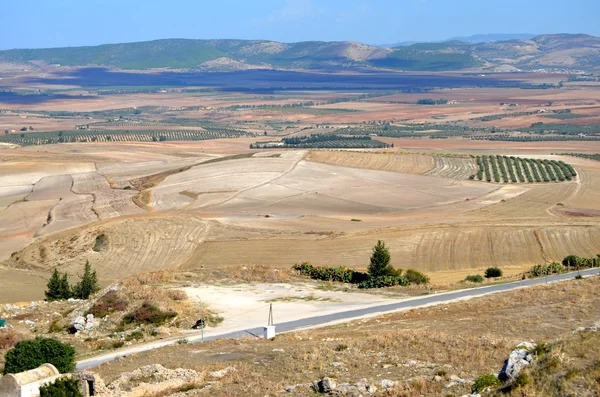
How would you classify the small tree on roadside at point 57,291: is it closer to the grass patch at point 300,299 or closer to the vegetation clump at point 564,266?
the grass patch at point 300,299

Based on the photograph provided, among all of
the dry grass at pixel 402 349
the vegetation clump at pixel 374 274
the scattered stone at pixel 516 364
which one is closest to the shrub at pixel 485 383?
the scattered stone at pixel 516 364

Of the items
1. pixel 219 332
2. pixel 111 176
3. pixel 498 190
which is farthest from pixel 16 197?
pixel 219 332

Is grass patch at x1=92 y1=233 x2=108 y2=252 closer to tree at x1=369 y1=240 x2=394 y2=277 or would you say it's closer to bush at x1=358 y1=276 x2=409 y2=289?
tree at x1=369 y1=240 x2=394 y2=277

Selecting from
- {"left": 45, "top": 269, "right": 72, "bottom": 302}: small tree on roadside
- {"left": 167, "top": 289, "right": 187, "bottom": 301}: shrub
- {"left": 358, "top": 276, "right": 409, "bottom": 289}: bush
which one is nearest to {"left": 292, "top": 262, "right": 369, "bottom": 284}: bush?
{"left": 358, "top": 276, "right": 409, "bottom": 289}: bush

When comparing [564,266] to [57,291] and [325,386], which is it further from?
[325,386]

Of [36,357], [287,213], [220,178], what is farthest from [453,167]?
[36,357]

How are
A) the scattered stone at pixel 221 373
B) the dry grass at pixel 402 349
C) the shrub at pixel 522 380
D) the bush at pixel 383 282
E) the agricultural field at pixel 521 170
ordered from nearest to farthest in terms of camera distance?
the shrub at pixel 522 380 → the dry grass at pixel 402 349 → the scattered stone at pixel 221 373 → the bush at pixel 383 282 → the agricultural field at pixel 521 170
